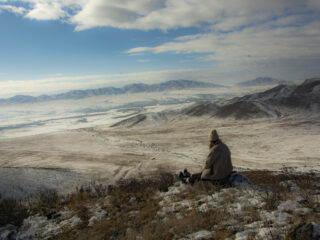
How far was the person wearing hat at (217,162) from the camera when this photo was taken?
6.05 metres

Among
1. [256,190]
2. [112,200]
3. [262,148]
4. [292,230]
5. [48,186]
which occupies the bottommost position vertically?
[262,148]

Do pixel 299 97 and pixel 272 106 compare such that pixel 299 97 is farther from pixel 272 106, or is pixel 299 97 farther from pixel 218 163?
pixel 218 163

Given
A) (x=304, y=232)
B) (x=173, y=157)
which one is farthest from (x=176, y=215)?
(x=173, y=157)

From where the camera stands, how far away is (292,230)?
285 centimetres

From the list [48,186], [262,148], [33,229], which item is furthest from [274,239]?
[262,148]

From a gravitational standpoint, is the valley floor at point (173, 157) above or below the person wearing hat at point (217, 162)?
below

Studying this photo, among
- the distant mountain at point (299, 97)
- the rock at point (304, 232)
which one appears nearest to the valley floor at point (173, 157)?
the rock at point (304, 232)

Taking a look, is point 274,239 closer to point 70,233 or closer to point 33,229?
point 70,233

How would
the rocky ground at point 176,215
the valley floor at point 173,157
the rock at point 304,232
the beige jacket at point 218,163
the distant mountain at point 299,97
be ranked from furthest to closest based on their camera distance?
the distant mountain at point 299,97 < the valley floor at point 173,157 < the beige jacket at point 218,163 < the rocky ground at point 176,215 < the rock at point 304,232

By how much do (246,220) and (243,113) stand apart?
169 ft

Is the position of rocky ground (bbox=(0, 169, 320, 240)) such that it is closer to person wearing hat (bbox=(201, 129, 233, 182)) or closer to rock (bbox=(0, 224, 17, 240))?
rock (bbox=(0, 224, 17, 240))

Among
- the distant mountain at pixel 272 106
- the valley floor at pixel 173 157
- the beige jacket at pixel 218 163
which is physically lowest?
the valley floor at pixel 173 157

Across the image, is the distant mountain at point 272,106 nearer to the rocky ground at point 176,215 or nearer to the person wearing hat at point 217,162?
the person wearing hat at point 217,162

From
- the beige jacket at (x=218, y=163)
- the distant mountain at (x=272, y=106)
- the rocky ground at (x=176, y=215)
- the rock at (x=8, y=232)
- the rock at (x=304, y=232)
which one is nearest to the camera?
the rock at (x=304, y=232)
